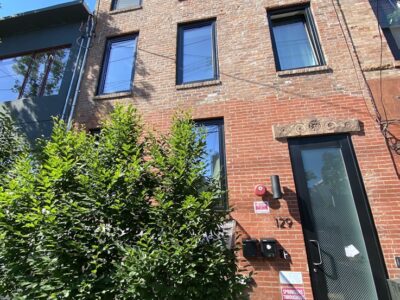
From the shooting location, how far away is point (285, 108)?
16.6ft

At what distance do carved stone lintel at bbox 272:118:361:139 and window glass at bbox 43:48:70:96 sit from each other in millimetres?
5746

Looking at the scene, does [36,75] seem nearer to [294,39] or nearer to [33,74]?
[33,74]

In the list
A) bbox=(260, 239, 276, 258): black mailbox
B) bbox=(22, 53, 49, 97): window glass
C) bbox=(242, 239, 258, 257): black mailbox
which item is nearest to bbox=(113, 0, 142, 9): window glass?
bbox=(22, 53, 49, 97): window glass

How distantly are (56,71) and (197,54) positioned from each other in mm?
3969

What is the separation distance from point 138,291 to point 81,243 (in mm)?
745

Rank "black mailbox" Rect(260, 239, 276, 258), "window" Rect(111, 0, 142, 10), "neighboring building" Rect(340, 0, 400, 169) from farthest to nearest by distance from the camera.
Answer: "window" Rect(111, 0, 142, 10) < "neighboring building" Rect(340, 0, 400, 169) < "black mailbox" Rect(260, 239, 276, 258)

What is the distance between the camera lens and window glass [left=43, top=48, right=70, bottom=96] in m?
7.00

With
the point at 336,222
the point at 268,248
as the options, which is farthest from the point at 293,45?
the point at 268,248

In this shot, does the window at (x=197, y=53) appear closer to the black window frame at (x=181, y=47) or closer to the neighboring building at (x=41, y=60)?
the black window frame at (x=181, y=47)

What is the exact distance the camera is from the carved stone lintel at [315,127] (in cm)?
461

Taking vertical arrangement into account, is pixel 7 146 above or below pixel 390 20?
below

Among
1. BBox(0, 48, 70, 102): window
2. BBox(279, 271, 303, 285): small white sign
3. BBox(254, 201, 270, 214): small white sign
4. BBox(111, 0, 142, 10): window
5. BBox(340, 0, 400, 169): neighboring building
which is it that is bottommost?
BBox(279, 271, 303, 285): small white sign

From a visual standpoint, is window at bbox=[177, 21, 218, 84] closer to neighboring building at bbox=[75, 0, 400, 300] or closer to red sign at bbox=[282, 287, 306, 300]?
neighboring building at bbox=[75, 0, 400, 300]

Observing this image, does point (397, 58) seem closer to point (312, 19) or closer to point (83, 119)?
point (312, 19)
